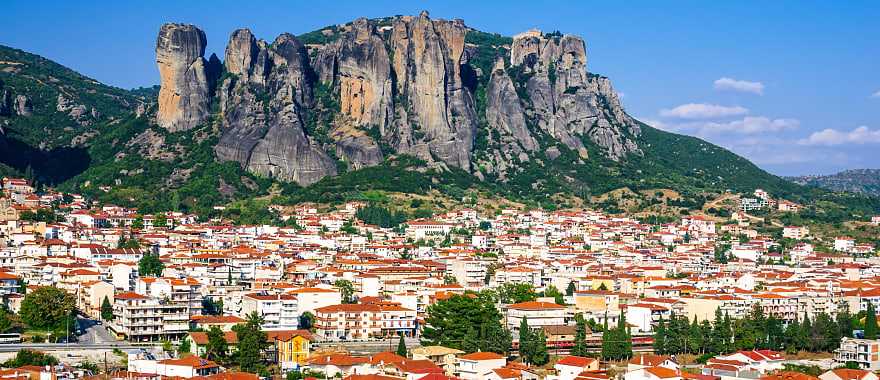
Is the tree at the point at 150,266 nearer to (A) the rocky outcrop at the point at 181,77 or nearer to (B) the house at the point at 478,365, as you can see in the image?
(B) the house at the point at 478,365

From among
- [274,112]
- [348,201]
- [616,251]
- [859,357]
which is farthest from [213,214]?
[859,357]

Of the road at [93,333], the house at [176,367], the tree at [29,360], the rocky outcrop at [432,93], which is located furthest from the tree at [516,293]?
the rocky outcrop at [432,93]

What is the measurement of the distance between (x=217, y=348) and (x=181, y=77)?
93.2 meters

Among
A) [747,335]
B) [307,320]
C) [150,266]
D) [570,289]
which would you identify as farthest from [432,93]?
[747,335]

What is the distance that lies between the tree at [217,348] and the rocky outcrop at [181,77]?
92234 mm

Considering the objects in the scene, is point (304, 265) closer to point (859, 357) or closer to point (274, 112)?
point (859, 357)

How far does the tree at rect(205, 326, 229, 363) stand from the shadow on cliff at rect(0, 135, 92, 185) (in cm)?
7666

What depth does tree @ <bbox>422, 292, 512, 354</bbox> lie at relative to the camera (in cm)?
6756

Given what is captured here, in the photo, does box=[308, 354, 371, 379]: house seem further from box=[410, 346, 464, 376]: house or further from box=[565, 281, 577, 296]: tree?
box=[565, 281, 577, 296]: tree

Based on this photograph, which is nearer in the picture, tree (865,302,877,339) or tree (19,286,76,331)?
tree (19,286,76,331)

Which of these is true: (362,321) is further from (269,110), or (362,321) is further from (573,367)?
(269,110)

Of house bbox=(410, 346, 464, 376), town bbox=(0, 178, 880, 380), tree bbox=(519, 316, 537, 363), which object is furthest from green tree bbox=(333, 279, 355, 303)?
tree bbox=(519, 316, 537, 363)

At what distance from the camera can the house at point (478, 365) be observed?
6106cm

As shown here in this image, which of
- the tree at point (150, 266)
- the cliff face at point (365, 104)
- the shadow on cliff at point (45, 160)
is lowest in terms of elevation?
the tree at point (150, 266)
